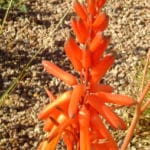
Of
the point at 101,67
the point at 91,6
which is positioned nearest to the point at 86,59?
the point at 101,67

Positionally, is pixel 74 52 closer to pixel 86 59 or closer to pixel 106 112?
pixel 86 59

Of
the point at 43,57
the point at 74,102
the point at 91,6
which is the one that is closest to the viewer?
the point at 91,6

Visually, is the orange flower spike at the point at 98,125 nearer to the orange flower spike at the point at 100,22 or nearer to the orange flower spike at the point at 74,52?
the orange flower spike at the point at 74,52

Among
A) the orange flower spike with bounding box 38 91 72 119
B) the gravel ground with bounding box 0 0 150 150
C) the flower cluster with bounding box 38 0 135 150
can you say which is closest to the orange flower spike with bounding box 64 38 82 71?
the flower cluster with bounding box 38 0 135 150

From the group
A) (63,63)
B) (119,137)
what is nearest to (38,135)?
(119,137)

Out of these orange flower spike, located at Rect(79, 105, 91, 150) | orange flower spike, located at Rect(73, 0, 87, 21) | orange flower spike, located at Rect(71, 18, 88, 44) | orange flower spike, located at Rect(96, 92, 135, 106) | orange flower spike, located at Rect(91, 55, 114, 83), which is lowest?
orange flower spike, located at Rect(79, 105, 91, 150)

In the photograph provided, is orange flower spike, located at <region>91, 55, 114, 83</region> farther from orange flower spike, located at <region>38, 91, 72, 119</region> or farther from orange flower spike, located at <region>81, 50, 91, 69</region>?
orange flower spike, located at <region>38, 91, 72, 119</region>
